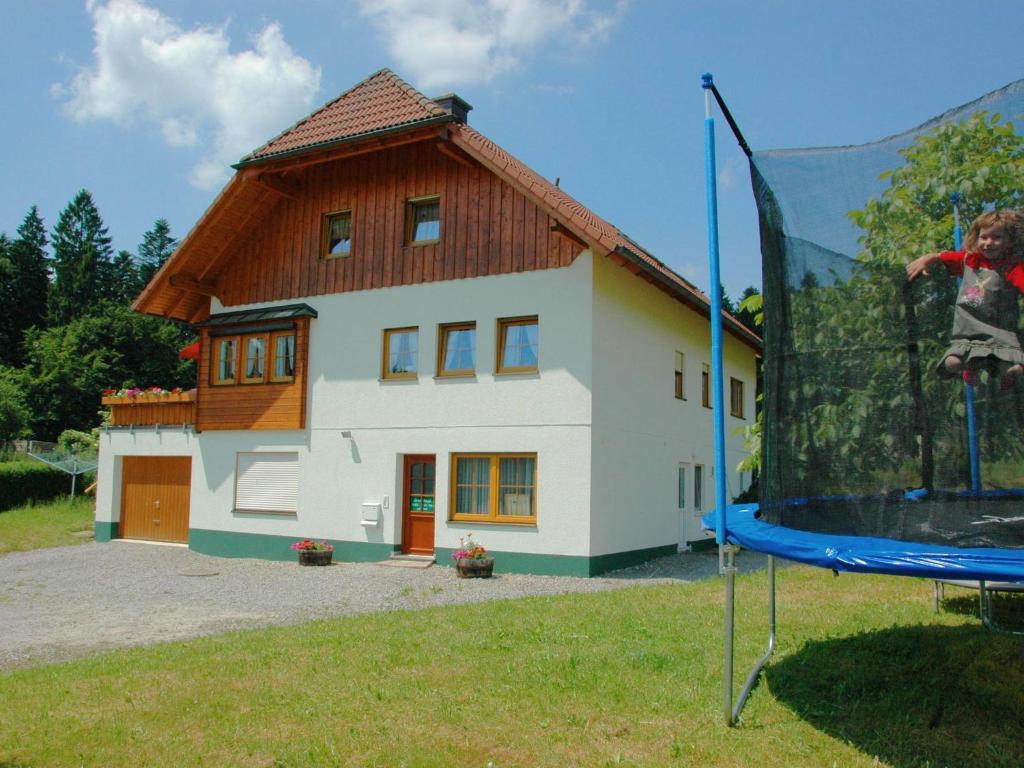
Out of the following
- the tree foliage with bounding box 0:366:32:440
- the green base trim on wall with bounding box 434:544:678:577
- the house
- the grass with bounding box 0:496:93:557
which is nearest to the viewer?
the green base trim on wall with bounding box 434:544:678:577

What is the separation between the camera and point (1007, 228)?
4203 mm

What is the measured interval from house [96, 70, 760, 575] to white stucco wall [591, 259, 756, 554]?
0.06 meters

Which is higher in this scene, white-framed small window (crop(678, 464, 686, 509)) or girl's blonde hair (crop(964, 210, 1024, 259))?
girl's blonde hair (crop(964, 210, 1024, 259))

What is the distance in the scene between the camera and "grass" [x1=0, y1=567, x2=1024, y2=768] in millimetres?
4312

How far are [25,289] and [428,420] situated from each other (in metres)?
48.5

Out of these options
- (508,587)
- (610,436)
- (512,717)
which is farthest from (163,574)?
(512,717)

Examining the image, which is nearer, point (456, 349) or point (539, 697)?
point (539, 697)

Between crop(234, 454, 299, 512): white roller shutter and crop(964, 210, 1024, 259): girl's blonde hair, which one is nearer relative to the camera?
crop(964, 210, 1024, 259): girl's blonde hair

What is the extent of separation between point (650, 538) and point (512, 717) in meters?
10.3

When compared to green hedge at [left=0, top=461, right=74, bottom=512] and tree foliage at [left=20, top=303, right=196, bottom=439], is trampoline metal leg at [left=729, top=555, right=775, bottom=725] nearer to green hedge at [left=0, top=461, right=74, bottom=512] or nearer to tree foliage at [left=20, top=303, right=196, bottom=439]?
green hedge at [left=0, top=461, right=74, bottom=512]

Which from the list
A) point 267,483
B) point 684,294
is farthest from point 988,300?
point 267,483

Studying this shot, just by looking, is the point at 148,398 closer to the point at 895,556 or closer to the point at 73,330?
the point at 895,556

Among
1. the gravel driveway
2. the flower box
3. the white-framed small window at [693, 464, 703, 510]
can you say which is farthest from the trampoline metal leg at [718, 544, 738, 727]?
the flower box

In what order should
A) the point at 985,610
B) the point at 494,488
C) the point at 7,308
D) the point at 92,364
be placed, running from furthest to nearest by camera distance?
1. the point at 7,308
2. the point at 92,364
3. the point at 494,488
4. the point at 985,610
